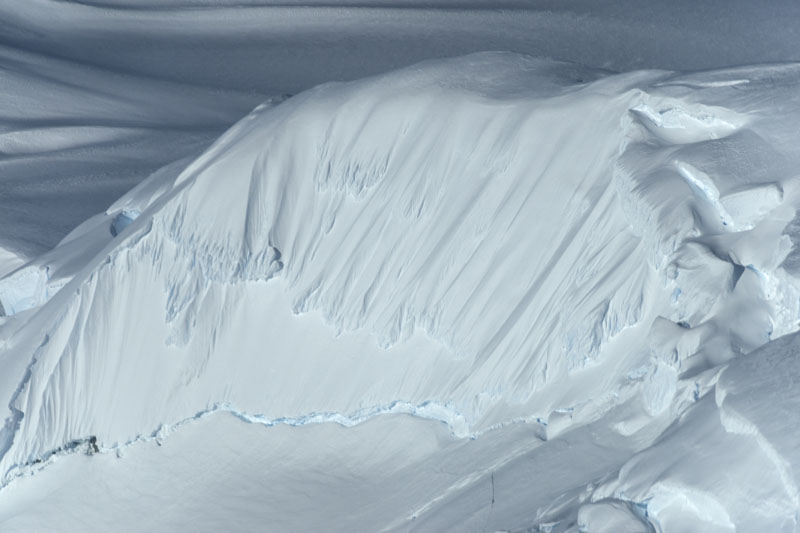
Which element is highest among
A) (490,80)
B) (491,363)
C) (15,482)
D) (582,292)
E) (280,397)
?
(490,80)

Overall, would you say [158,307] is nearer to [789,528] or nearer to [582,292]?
[582,292]

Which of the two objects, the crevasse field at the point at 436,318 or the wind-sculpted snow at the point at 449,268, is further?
the wind-sculpted snow at the point at 449,268

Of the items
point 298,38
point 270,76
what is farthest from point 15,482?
point 298,38

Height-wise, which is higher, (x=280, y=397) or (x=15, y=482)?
(x=280, y=397)

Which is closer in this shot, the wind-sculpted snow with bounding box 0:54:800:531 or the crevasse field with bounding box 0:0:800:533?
the crevasse field with bounding box 0:0:800:533

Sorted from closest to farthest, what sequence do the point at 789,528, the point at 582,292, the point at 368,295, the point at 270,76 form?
the point at 789,528 → the point at 582,292 → the point at 368,295 → the point at 270,76
